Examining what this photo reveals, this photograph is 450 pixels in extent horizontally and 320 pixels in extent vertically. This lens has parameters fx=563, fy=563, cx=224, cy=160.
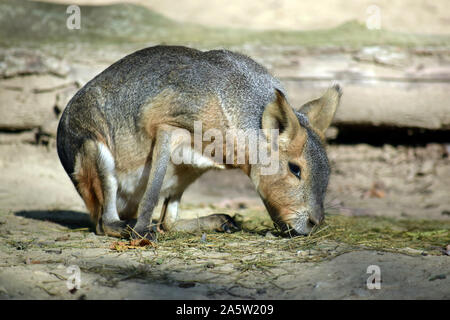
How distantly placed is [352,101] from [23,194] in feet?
12.5

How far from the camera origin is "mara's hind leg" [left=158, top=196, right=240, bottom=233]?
14.5ft

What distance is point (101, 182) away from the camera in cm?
438

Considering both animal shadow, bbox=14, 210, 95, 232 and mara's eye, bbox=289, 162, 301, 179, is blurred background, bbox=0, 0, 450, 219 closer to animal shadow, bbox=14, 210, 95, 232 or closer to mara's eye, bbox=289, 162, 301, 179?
animal shadow, bbox=14, 210, 95, 232

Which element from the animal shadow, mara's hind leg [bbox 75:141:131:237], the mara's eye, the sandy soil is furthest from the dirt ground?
the sandy soil

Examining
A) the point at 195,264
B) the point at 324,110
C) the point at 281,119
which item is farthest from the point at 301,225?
the point at 324,110

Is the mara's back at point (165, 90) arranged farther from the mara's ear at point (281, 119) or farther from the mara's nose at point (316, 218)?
the mara's nose at point (316, 218)

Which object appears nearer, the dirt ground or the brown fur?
the dirt ground

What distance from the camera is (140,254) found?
3.55m

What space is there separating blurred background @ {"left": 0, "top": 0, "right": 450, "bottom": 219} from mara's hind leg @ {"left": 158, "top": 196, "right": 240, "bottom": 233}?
1.19 metres
